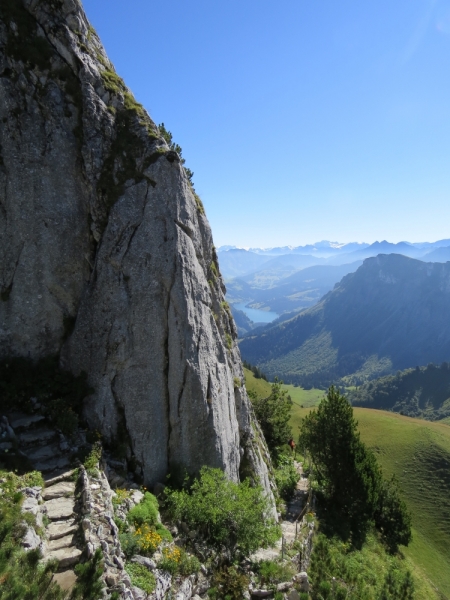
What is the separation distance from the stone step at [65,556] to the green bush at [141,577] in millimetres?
2130

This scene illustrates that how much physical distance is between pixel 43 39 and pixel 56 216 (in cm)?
1305

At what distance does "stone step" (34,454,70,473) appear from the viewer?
16281 millimetres

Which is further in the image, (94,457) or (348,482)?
(348,482)

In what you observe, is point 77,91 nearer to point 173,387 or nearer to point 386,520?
point 173,387

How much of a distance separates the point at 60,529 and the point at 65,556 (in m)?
→ 1.69

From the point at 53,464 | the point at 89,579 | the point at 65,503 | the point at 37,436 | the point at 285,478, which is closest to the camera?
the point at 89,579

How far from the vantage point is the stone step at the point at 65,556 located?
1165 centimetres

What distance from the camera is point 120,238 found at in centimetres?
2338

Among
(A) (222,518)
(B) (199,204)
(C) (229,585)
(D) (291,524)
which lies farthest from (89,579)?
(B) (199,204)

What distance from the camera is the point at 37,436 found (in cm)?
1798

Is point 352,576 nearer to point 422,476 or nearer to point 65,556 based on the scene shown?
point 65,556

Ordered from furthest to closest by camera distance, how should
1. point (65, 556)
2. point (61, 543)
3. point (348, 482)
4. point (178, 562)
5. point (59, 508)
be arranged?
point (348, 482)
point (178, 562)
point (59, 508)
point (61, 543)
point (65, 556)

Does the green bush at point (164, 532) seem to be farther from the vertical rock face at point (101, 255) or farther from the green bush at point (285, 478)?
the green bush at point (285, 478)

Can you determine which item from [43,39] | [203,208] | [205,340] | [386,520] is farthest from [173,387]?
[386,520]
